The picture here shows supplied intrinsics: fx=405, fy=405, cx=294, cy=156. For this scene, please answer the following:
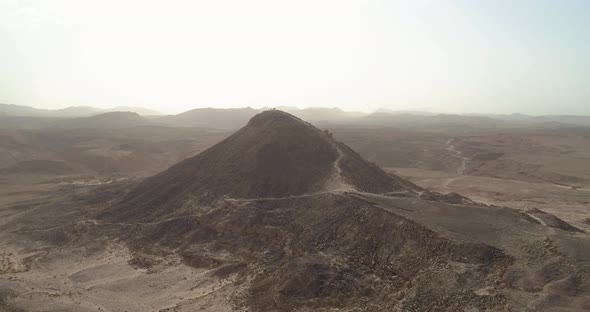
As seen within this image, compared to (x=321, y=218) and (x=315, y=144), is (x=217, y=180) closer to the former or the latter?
(x=315, y=144)

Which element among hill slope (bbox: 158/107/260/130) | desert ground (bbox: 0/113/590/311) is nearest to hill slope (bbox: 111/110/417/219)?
desert ground (bbox: 0/113/590/311)

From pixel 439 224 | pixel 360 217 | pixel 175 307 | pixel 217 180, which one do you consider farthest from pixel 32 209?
pixel 439 224

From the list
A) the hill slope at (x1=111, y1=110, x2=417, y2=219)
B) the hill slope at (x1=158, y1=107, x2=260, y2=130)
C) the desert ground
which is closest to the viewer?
the desert ground

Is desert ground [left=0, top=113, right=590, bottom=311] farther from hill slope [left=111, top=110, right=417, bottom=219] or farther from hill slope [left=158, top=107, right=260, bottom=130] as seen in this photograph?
hill slope [left=158, top=107, right=260, bottom=130]

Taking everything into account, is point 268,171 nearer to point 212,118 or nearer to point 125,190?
point 125,190

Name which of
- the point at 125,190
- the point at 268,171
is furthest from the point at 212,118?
the point at 268,171

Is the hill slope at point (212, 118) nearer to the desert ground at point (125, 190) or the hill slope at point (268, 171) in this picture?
the desert ground at point (125, 190)

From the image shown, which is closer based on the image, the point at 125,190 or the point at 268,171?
the point at 268,171

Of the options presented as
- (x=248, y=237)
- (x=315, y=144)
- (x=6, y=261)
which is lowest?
(x=6, y=261)
